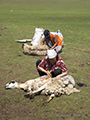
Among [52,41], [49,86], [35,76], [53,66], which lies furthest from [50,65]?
[52,41]

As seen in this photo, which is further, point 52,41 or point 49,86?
point 52,41

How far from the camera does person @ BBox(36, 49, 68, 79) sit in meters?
4.82

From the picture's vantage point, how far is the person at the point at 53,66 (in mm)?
4824

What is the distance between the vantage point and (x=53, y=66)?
5141 millimetres

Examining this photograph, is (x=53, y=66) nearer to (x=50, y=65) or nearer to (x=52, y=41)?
(x=50, y=65)

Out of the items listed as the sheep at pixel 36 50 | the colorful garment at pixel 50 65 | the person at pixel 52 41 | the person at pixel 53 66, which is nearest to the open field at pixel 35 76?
the sheep at pixel 36 50

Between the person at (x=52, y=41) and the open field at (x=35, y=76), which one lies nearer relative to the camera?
the open field at (x=35, y=76)

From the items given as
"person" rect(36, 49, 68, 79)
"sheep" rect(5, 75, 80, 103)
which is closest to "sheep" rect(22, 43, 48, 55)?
"person" rect(36, 49, 68, 79)

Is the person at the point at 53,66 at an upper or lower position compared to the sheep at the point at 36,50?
upper

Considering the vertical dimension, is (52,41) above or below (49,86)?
above

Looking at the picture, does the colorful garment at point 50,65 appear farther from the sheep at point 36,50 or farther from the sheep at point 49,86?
the sheep at point 36,50

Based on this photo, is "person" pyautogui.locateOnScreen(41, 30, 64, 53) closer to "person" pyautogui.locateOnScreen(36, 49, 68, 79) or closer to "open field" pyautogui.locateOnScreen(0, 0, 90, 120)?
"open field" pyautogui.locateOnScreen(0, 0, 90, 120)

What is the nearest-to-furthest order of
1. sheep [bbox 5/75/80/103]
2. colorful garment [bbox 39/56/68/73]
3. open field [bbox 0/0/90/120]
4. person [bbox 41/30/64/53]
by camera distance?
open field [bbox 0/0/90/120], sheep [bbox 5/75/80/103], colorful garment [bbox 39/56/68/73], person [bbox 41/30/64/53]

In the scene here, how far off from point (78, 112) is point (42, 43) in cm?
482
